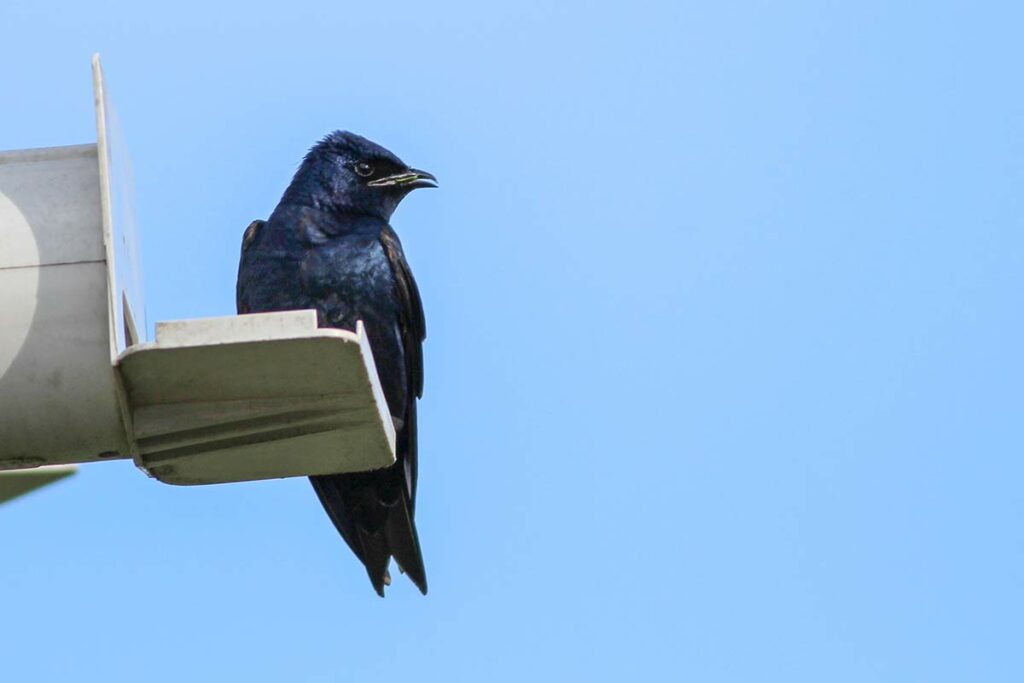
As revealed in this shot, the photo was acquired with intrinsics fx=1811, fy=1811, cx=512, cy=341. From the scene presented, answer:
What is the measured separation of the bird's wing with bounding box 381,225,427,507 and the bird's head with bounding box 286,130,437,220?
161mm

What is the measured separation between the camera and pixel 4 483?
11.0ft

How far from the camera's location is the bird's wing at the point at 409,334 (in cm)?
761

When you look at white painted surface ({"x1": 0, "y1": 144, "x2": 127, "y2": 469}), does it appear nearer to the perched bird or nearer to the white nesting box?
the white nesting box

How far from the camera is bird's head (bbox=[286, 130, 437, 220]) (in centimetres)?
777

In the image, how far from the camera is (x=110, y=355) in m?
3.12

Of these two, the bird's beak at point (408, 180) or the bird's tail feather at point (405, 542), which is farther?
the bird's beak at point (408, 180)

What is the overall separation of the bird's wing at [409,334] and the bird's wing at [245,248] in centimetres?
55

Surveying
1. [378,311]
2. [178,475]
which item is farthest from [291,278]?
[178,475]

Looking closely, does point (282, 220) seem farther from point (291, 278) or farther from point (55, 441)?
point (55, 441)

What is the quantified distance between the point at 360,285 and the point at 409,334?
0.49m

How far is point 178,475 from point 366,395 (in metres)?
0.44

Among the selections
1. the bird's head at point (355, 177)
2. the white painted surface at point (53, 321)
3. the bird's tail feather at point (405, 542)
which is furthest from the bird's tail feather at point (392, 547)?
the white painted surface at point (53, 321)

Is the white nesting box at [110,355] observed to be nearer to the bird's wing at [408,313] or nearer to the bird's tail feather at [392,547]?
the bird's tail feather at [392,547]

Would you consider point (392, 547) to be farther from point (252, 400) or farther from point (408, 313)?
point (252, 400)
